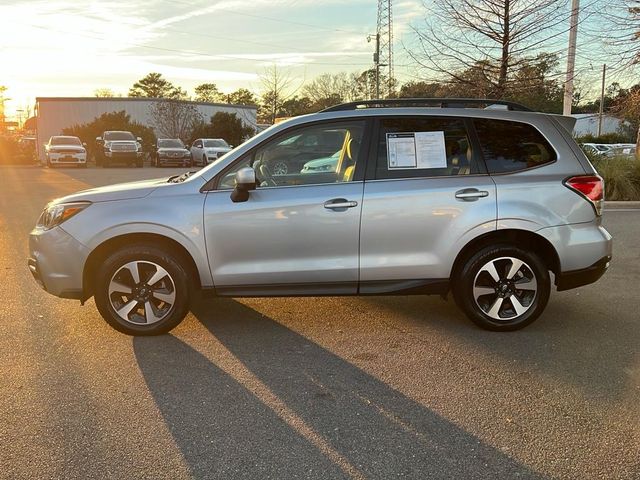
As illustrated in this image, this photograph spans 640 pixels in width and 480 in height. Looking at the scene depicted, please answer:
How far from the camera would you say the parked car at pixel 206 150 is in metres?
31.0

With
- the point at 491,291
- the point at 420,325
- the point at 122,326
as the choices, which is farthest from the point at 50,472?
the point at 491,291

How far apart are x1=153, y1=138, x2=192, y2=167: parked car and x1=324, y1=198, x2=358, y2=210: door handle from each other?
2831 centimetres

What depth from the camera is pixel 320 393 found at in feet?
11.8

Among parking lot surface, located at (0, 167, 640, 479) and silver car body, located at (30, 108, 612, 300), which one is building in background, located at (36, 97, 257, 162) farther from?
parking lot surface, located at (0, 167, 640, 479)

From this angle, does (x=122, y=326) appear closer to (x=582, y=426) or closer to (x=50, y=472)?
(x=50, y=472)

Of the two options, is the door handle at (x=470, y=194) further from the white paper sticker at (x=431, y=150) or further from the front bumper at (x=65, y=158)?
the front bumper at (x=65, y=158)

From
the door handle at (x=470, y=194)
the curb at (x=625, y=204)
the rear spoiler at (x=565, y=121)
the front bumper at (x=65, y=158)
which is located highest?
the rear spoiler at (x=565, y=121)

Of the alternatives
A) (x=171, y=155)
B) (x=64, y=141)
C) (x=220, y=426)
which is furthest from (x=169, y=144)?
(x=220, y=426)

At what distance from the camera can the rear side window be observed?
462cm

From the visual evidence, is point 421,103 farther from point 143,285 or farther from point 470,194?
point 143,285

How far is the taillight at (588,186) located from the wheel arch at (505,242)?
480mm

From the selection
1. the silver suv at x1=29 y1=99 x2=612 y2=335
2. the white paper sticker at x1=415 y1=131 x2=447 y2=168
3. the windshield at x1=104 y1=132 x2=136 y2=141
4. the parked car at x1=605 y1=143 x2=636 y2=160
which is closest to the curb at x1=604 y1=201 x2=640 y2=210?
the parked car at x1=605 y1=143 x2=636 y2=160

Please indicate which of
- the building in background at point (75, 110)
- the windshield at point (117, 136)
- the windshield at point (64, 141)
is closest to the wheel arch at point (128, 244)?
the windshield at point (64, 141)

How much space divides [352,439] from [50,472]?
1515 millimetres
